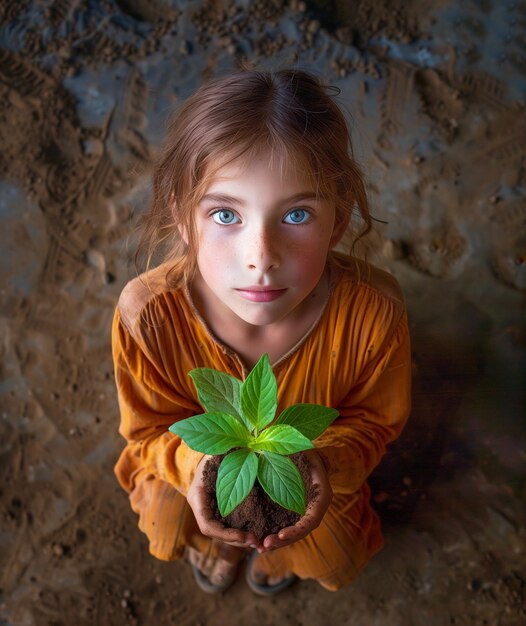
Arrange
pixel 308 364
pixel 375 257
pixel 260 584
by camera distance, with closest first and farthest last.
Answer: pixel 308 364, pixel 260 584, pixel 375 257

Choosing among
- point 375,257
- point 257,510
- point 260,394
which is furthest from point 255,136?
point 375,257

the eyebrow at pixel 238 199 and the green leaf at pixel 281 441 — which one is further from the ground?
the eyebrow at pixel 238 199

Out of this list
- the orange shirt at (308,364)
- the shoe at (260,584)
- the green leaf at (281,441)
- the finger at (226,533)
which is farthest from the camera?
the shoe at (260,584)

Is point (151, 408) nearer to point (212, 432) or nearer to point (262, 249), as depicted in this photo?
point (212, 432)

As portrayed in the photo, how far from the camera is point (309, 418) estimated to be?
112cm

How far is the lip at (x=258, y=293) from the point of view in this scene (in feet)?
3.70

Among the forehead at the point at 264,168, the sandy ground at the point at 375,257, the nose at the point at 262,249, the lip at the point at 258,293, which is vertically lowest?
the sandy ground at the point at 375,257

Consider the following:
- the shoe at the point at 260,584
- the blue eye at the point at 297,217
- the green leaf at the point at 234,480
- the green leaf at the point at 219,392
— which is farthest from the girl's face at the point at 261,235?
the shoe at the point at 260,584

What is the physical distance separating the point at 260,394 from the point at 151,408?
0.46m

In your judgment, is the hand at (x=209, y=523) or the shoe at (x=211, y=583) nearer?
the hand at (x=209, y=523)

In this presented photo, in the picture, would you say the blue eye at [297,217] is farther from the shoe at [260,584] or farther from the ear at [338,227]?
the shoe at [260,584]

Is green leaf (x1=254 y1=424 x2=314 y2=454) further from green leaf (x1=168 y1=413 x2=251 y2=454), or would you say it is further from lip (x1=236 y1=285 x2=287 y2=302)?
lip (x1=236 y1=285 x2=287 y2=302)

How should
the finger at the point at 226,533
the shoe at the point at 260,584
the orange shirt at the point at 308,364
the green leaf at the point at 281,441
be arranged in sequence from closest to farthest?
the green leaf at the point at 281,441
the finger at the point at 226,533
the orange shirt at the point at 308,364
the shoe at the point at 260,584

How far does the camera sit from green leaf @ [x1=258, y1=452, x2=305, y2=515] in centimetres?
105
